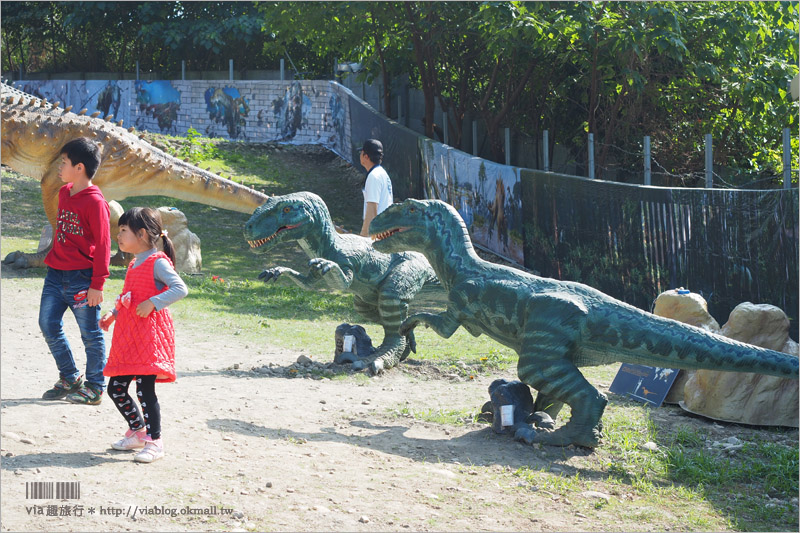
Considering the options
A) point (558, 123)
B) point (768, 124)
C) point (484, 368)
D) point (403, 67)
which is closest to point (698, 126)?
point (768, 124)

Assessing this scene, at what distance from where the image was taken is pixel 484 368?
24.0 feet

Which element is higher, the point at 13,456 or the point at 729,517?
the point at 13,456

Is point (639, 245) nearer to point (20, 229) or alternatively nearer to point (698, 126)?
point (698, 126)

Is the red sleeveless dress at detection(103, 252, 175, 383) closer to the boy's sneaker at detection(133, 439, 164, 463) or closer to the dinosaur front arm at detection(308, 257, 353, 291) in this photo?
the boy's sneaker at detection(133, 439, 164, 463)

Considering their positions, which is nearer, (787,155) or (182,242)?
(787,155)

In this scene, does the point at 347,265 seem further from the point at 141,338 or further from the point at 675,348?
the point at 675,348

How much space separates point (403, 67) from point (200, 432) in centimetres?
1492

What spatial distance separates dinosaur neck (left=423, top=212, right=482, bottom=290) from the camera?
17.8 feet

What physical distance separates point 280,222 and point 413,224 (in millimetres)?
1365

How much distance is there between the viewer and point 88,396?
5309 millimetres

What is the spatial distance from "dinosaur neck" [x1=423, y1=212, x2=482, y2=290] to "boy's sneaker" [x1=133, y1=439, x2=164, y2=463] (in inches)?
80.4

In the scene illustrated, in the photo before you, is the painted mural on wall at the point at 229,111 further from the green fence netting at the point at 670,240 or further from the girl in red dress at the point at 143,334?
the girl in red dress at the point at 143,334

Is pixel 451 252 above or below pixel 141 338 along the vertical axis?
above

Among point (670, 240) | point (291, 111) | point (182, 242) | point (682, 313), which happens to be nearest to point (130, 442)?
point (682, 313)
